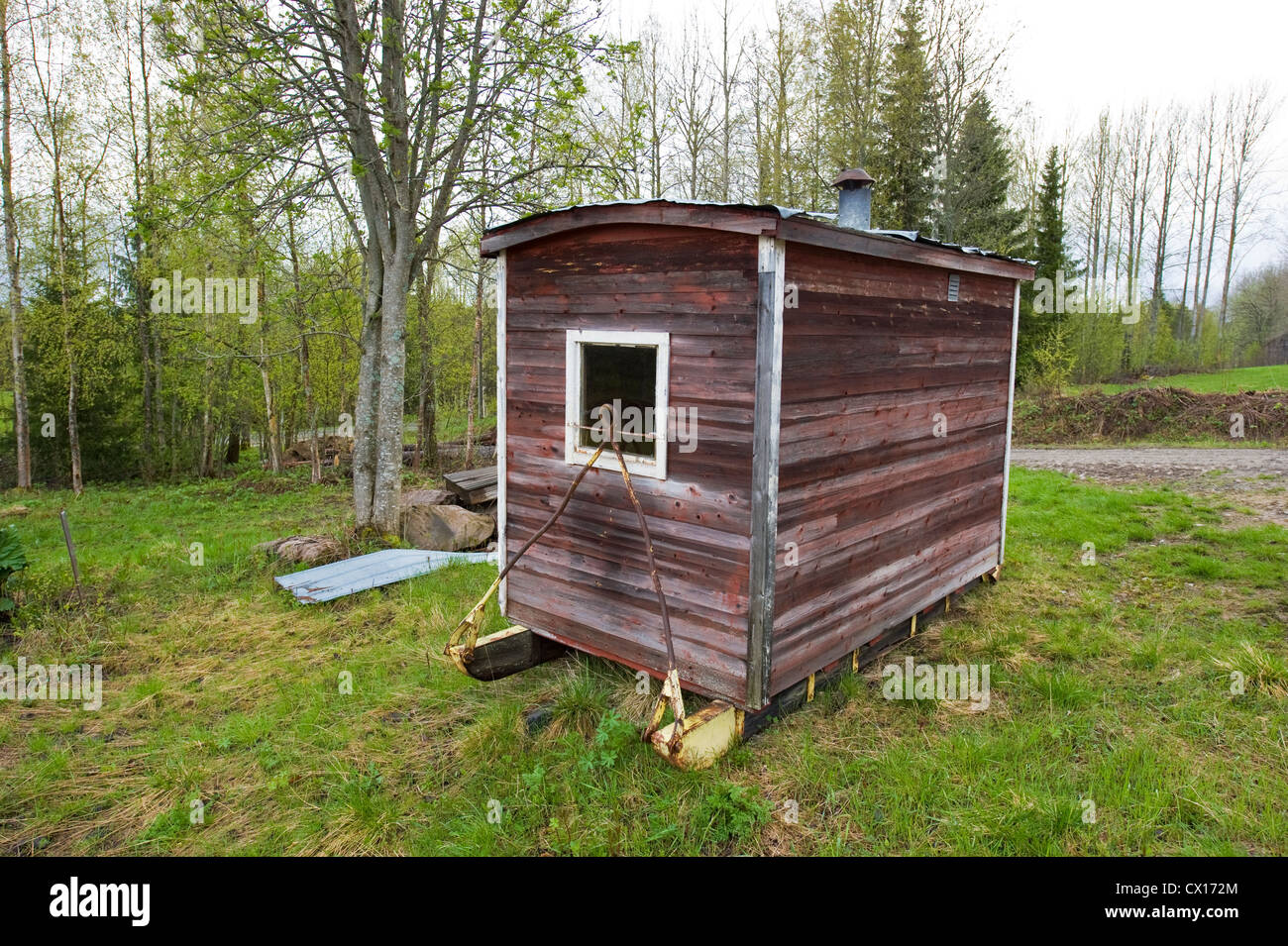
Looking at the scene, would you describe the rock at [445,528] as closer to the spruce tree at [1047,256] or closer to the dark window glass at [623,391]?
the dark window glass at [623,391]

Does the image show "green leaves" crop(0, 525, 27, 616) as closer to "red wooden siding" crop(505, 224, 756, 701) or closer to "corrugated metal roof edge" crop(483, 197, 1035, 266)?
"red wooden siding" crop(505, 224, 756, 701)

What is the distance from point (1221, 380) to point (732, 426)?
84.1 feet

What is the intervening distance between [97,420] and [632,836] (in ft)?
60.1

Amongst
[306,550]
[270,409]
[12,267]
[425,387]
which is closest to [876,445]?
[306,550]

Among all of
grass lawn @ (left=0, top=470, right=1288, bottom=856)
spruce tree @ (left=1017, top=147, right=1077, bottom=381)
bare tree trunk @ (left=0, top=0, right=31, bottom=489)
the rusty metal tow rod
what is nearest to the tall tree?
grass lawn @ (left=0, top=470, right=1288, bottom=856)

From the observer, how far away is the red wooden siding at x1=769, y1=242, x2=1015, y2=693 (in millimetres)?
4480

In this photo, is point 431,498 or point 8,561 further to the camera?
point 431,498

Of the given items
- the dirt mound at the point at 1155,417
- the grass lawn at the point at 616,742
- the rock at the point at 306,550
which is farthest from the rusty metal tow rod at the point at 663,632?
the dirt mound at the point at 1155,417

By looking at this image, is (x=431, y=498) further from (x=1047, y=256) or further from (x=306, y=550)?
(x=1047, y=256)

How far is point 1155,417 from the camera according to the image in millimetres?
16797

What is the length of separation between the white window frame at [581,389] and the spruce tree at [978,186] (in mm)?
17168

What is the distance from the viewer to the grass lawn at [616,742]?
12.9ft
